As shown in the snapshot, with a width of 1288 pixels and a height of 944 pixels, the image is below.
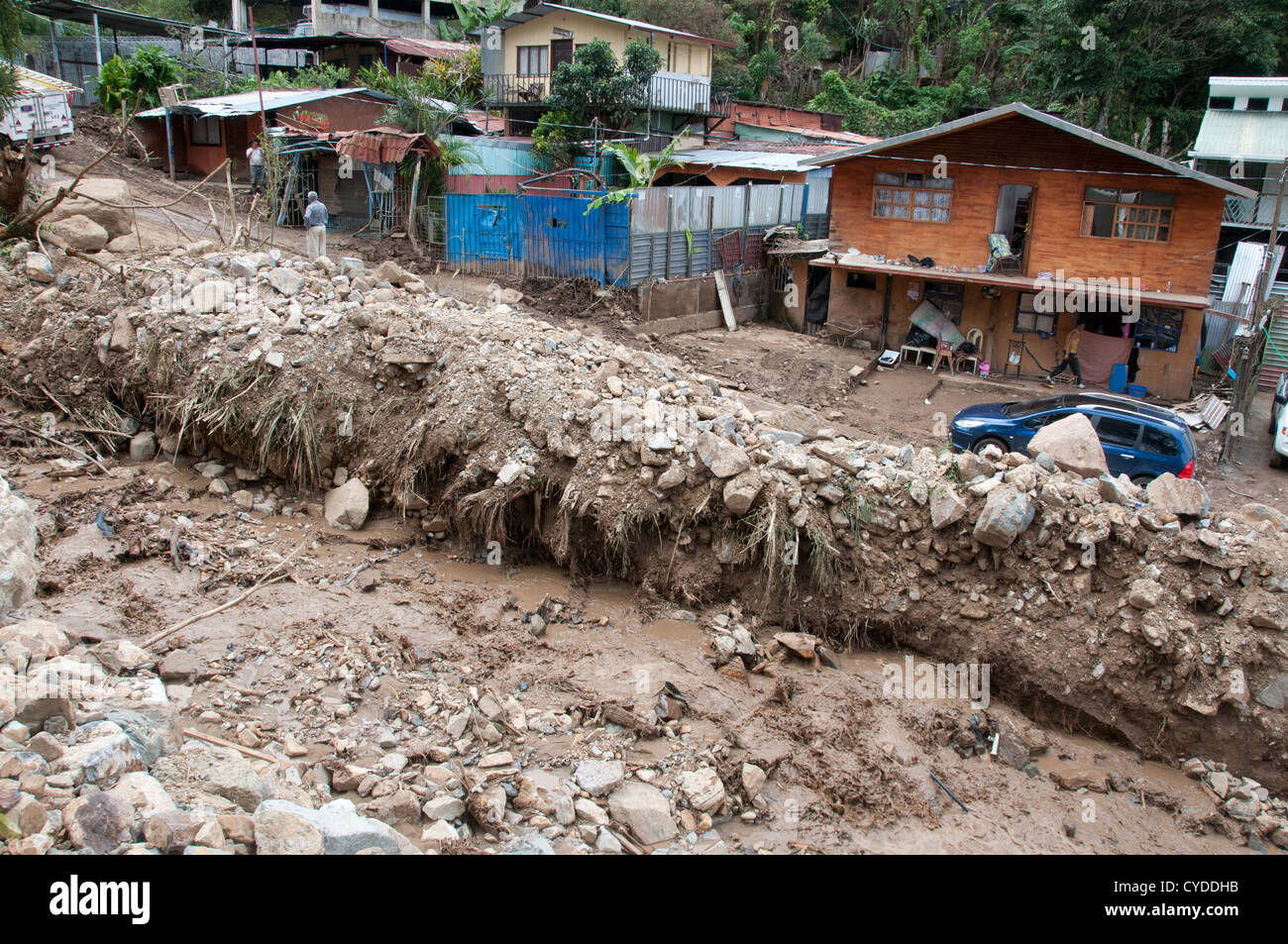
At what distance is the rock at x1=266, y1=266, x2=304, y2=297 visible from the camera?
12.3m

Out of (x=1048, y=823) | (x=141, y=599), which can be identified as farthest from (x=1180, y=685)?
(x=141, y=599)

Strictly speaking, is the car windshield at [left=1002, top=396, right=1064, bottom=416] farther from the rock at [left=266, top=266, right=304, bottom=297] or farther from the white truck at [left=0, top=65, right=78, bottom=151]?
the white truck at [left=0, top=65, right=78, bottom=151]

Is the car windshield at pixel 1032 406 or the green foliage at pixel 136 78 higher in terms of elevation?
the green foliage at pixel 136 78

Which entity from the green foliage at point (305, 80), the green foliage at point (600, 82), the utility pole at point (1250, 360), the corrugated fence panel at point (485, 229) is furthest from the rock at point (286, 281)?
the green foliage at point (305, 80)

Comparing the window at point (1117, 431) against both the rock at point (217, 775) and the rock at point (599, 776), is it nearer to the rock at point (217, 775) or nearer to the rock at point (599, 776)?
the rock at point (599, 776)

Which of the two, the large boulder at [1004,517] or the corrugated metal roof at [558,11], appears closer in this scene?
the large boulder at [1004,517]

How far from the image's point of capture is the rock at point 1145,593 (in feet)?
25.6

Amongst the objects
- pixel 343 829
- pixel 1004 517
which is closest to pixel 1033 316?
pixel 1004 517

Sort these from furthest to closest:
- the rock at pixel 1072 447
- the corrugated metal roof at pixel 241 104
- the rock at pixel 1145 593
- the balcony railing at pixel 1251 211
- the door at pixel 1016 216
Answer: the balcony railing at pixel 1251 211 → the corrugated metal roof at pixel 241 104 → the door at pixel 1016 216 → the rock at pixel 1072 447 → the rock at pixel 1145 593

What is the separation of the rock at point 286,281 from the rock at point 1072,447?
972 centimetres

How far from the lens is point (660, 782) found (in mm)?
6566

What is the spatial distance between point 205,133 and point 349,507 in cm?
2105

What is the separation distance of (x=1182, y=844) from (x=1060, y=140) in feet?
53.3

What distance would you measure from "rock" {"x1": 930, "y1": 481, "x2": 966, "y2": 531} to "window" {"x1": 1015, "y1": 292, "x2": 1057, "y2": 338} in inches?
504
